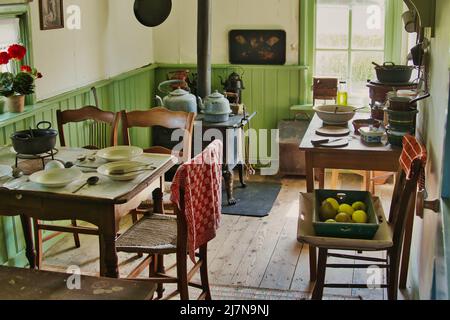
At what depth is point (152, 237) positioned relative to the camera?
119 inches

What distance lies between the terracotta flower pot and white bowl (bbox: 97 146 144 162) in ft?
2.49

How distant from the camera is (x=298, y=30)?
567 centimetres

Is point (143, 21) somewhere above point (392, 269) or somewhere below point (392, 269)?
above

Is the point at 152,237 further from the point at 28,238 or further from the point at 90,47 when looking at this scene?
the point at 90,47

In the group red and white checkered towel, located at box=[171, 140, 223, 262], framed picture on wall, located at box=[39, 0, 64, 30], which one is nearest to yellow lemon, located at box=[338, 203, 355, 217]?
red and white checkered towel, located at box=[171, 140, 223, 262]

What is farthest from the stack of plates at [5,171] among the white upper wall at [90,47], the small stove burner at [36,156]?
the white upper wall at [90,47]

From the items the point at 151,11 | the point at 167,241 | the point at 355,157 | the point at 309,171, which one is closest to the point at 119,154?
the point at 167,241

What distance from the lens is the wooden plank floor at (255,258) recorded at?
3609mm

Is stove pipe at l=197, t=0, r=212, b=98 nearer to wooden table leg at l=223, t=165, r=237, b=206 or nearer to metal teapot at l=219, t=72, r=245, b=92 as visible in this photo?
metal teapot at l=219, t=72, r=245, b=92

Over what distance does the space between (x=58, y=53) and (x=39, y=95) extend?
0.37 metres

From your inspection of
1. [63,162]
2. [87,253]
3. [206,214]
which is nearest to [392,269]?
[206,214]

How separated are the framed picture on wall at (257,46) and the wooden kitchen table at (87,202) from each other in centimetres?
309

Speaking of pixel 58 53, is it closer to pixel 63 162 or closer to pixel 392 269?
pixel 63 162
